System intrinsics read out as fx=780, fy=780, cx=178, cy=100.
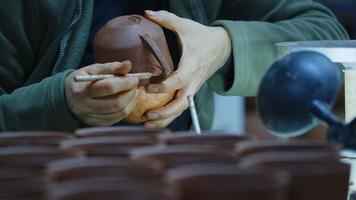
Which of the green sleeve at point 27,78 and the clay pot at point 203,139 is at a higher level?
the clay pot at point 203,139

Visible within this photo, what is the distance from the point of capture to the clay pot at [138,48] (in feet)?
4.31

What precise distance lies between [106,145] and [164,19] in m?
0.62

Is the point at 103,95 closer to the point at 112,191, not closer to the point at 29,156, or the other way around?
the point at 29,156

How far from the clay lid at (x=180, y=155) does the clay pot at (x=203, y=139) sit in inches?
2.4

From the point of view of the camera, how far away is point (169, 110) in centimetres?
138

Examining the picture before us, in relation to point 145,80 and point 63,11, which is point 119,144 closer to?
point 145,80

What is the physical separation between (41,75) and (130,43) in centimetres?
39

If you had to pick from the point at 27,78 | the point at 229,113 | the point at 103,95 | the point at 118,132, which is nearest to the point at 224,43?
the point at 103,95

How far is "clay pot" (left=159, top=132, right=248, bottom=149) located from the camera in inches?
33.7

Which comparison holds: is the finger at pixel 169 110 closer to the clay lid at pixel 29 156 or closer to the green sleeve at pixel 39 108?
the green sleeve at pixel 39 108

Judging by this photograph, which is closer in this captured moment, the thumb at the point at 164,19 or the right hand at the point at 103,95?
the right hand at the point at 103,95

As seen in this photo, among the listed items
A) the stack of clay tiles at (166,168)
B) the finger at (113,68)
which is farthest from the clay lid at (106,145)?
the finger at (113,68)

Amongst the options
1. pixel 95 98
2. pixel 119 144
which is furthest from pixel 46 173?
pixel 95 98

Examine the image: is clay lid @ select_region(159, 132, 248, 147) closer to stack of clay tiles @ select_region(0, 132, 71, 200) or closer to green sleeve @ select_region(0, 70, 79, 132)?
stack of clay tiles @ select_region(0, 132, 71, 200)
